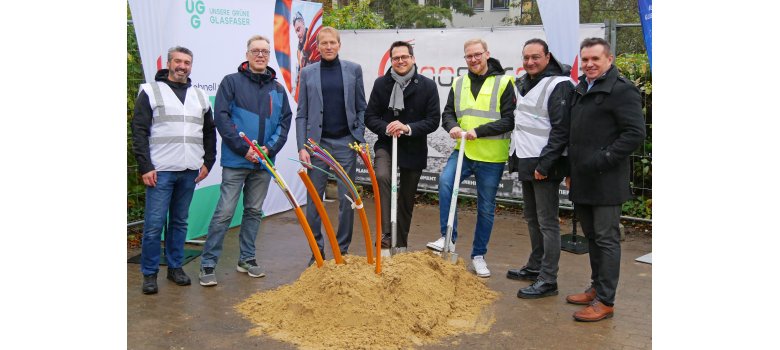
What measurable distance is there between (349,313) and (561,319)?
1.56 metres

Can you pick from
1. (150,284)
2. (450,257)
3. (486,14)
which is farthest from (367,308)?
(486,14)

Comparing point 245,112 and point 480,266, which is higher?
point 245,112

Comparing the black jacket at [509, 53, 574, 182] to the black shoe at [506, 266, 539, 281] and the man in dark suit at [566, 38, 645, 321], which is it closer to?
the man in dark suit at [566, 38, 645, 321]

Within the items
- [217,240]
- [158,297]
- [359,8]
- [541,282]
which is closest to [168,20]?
[217,240]

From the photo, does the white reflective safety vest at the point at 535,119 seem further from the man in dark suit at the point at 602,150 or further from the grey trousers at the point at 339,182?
the grey trousers at the point at 339,182

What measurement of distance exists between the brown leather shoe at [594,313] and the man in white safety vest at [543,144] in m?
0.58

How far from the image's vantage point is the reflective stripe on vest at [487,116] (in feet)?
21.1

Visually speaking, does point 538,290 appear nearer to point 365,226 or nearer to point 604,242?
point 604,242

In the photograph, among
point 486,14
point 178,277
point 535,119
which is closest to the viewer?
point 535,119

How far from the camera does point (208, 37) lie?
7551 millimetres

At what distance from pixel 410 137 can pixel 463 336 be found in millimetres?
2145

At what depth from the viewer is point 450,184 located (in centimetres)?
661

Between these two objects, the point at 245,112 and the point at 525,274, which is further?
the point at 525,274

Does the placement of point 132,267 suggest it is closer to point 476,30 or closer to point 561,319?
point 561,319
